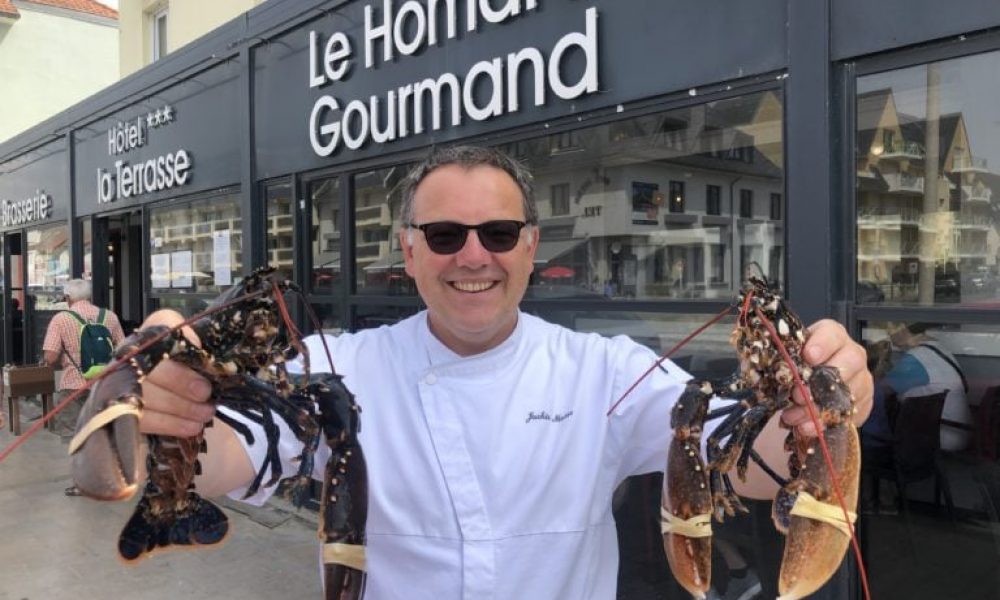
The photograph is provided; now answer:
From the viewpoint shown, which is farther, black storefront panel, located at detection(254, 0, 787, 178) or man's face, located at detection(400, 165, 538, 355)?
black storefront panel, located at detection(254, 0, 787, 178)

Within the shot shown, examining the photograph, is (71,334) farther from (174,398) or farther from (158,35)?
(174,398)

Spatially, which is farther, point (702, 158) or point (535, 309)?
point (535, 309)

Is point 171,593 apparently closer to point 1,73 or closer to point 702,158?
point 702,158

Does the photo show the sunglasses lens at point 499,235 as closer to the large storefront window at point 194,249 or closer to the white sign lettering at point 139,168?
the large storefront window at point 194,249

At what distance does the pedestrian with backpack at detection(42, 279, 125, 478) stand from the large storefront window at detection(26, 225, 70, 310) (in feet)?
13.7

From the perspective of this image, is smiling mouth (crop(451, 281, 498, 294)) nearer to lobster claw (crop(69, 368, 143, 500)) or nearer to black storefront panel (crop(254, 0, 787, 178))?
lobster claw (crop(69, 368, 143, 500))

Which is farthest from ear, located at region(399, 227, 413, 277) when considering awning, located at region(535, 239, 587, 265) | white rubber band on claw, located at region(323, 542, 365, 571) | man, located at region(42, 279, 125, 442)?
man, located at region(42, 279, 125, 442)

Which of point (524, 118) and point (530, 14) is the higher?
point (530, 14)

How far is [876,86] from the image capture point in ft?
11.8

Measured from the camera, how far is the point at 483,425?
191 centimetres

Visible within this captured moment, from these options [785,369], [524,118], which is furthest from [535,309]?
[785,369]

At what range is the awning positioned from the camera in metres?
5.29

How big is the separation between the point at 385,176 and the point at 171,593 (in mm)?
3684

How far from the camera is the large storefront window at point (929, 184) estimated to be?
3367 millimetres
